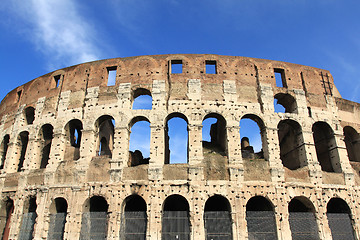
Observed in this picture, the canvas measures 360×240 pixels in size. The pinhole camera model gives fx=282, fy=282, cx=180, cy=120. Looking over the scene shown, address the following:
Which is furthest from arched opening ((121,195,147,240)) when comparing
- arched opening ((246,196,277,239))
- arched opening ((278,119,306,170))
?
arched opening ((278,119,306,170))

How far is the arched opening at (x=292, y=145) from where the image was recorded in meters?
13.6

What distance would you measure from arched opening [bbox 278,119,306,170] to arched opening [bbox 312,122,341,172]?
160 centimetres

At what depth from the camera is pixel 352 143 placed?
15.6m

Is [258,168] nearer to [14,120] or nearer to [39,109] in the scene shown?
[39,109]

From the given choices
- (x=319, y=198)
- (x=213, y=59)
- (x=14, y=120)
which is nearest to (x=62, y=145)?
(x=14, y=120)

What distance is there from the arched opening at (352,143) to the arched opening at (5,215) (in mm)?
18332

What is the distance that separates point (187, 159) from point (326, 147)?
7630 mm

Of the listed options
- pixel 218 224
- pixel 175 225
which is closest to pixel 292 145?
pixel 218 224

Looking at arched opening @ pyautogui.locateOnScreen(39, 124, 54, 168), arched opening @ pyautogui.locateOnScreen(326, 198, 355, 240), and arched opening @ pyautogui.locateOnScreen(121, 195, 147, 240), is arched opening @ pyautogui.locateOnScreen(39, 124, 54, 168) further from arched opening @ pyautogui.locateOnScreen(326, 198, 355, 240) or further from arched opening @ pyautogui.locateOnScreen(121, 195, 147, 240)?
arched opening @ pyautogui.locateOnScreen(326, 198, 355, 240)

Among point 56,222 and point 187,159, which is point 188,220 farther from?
point 56,222

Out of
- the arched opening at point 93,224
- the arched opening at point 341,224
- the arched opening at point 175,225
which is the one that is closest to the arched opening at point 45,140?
the arched opening at point 93,224

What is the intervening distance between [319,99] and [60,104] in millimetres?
13639

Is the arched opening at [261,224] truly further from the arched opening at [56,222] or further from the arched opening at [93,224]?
the arched opening at [56,222]

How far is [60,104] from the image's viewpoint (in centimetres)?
1481
